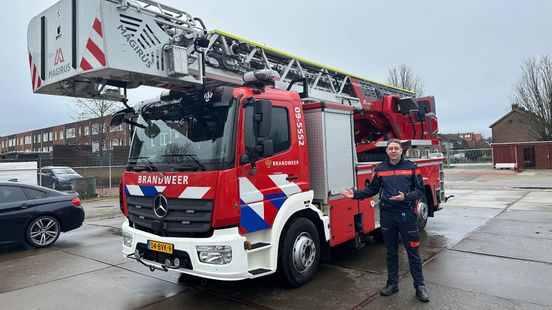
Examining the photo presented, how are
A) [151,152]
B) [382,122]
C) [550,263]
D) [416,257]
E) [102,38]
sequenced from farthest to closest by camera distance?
1. [382,122]
2. [550,263]
3. [151,152]
4. [416,257]
5. [102,38]

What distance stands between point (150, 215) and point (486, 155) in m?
36.7

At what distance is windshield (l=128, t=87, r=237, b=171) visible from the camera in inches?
163

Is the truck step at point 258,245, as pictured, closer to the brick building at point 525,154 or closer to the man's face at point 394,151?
the man's face at point 394,151

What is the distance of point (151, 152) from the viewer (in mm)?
4766

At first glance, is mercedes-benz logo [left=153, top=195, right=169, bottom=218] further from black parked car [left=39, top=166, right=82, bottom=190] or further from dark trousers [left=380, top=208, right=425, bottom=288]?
black parked car [left=39, top=166, right=82, bottom=190]

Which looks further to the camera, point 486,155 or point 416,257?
point 486,155

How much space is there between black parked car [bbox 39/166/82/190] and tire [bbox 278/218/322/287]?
18.0 metres

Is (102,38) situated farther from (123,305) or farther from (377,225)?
(377,225)

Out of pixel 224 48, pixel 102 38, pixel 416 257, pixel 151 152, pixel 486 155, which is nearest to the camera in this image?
pixel 102 38

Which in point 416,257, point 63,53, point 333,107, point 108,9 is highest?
point 108,9

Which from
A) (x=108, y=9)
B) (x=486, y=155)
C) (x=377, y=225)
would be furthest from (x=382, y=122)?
(x=486, y=155)

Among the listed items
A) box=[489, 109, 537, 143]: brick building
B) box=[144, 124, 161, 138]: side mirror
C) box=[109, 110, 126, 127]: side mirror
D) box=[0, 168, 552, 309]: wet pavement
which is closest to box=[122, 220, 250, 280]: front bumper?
box=[0, 168, 552, 309]: wet pavement

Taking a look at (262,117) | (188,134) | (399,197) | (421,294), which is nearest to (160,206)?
(188,134)

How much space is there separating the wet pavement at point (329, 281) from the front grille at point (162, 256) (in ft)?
1.84
